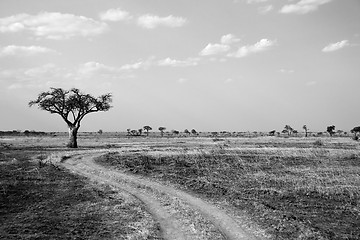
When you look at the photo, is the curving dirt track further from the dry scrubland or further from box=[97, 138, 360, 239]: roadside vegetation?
box=[97, 138, 360, 239]: roadside vegetation

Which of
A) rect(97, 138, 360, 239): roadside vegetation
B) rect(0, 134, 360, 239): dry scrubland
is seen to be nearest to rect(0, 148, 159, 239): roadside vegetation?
rect(0, 134, 360, 239): dry scrubland

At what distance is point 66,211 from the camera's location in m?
15.7

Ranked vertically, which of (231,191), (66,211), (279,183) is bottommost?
(279,183)

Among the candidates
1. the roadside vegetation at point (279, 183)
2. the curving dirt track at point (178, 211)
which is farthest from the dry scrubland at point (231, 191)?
the curving dirt track at point (178, 211)

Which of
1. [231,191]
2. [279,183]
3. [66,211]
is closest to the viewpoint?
[66,211]

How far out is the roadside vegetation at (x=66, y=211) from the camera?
12556 millimetres

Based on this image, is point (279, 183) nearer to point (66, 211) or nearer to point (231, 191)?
point (231, 191)

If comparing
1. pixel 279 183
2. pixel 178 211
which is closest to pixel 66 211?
pixel 178 211

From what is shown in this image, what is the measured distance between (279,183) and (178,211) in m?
11.4

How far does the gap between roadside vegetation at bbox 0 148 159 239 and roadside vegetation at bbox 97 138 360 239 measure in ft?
17.5

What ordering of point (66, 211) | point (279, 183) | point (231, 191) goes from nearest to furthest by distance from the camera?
point (66, 211) → point (231, 191) → point (279, 183)

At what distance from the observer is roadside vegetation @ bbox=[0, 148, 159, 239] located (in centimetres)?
1256

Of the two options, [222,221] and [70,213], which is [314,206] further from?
[70,213]

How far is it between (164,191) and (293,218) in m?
8.51
